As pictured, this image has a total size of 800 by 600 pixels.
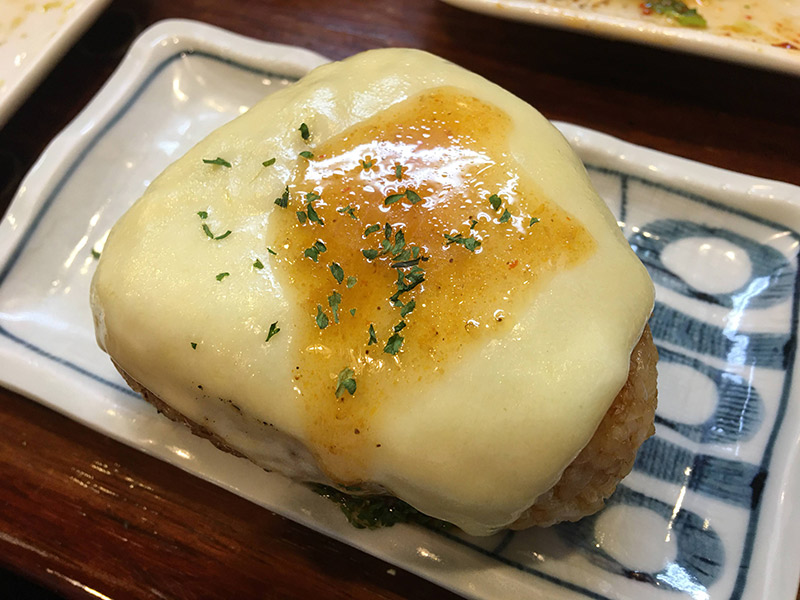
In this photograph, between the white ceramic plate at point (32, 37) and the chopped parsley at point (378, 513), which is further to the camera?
the white ceramic plate at point (32, 37)

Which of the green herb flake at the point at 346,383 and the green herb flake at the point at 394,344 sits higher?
the green herb flake at the point at 394,344

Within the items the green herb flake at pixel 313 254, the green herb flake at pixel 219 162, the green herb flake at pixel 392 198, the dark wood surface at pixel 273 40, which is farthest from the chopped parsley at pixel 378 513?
the green herb flake at pixel 219 162

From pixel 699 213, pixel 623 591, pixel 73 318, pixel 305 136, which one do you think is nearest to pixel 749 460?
pixel 623 591

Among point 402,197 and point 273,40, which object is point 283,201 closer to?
point 402,197

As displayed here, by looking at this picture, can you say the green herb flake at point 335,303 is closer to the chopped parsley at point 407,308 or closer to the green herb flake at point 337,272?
the green herb flake at point 337,272

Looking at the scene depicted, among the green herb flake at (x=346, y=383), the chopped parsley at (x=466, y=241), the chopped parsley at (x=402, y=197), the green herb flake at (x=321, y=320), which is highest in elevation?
the chopped parsley at (x=402, y=197)

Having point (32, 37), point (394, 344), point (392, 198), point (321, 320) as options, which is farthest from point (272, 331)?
point (32, 37)

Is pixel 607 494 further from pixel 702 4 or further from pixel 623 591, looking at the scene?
pixel 702 4
